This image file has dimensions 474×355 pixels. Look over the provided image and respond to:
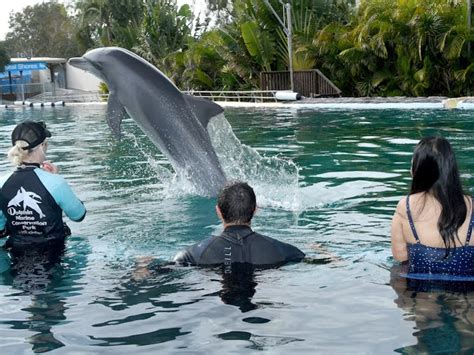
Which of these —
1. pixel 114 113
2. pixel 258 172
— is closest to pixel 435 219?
pixel 114 113

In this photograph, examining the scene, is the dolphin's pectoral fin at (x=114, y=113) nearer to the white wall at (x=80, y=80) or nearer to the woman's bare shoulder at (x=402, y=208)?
the woman's bare shoulder at (x=402, y=208)

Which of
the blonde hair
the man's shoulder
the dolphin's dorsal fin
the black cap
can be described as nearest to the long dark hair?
the man's shoulder

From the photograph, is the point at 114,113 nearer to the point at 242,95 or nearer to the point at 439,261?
the point at 439,261

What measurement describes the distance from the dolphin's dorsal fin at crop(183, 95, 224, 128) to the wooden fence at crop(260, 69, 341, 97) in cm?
2137

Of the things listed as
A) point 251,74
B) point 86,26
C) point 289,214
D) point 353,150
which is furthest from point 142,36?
point 289,214

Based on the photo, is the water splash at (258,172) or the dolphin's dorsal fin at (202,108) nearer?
the dolphin's dorsal fin at (202,108)

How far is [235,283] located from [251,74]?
94.7 ft

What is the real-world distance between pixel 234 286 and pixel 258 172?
231 inches

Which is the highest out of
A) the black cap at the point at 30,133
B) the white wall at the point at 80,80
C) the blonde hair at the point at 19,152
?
the white wall at the point at 80,80

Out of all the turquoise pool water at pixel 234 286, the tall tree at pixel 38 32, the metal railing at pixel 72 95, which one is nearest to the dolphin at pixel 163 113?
the turquoise pool water at pixel 234 286

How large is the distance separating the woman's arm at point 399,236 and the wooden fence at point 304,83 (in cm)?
2485

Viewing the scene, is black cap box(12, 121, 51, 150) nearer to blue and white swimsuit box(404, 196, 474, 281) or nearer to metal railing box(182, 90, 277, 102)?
blue and white swimsuit box(404, 196, 474, 281)

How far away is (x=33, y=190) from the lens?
556 cm

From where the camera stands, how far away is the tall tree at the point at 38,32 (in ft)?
246
